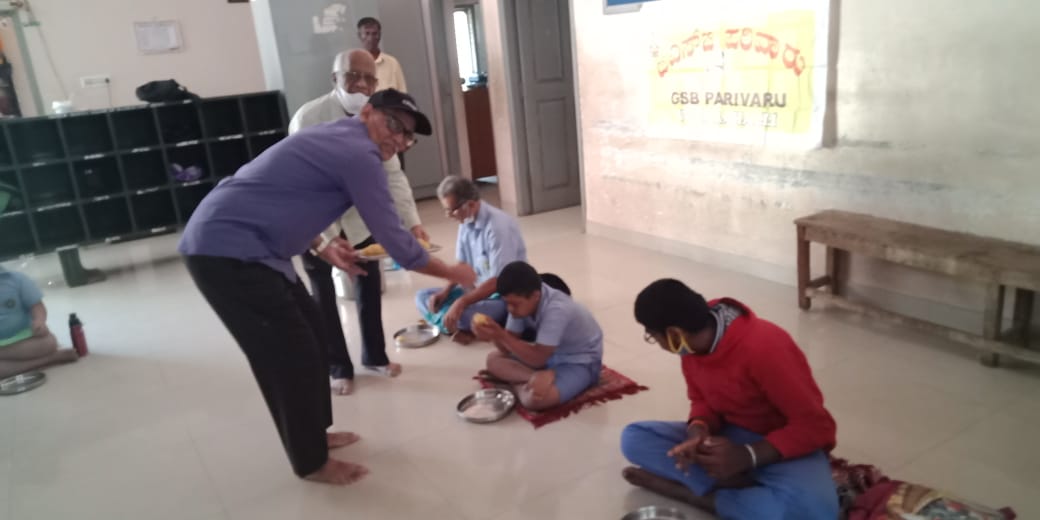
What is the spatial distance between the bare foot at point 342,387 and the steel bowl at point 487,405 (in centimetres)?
57

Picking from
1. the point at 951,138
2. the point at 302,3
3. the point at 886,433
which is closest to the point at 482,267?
the point at 886,433

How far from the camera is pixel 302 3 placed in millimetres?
5824

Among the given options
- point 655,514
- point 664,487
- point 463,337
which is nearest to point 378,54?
point 463,337

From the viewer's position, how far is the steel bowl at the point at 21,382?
3510mm

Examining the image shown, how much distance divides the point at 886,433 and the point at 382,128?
202cm

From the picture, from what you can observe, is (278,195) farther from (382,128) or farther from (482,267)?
(482,267)

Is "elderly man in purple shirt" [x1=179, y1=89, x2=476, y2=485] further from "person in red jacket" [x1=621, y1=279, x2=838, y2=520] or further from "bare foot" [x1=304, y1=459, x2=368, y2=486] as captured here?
"person in red jacket" [x1=621, y1=279, x2=838, y2=520]

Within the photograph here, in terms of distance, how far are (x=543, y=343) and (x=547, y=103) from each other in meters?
3.84

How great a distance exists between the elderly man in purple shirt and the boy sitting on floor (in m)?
0.37

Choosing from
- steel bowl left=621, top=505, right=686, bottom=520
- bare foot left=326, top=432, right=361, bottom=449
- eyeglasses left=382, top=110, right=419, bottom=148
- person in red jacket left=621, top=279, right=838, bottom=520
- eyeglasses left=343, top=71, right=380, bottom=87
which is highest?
eyeglasses left=343, top=71, right=380, bottom=87

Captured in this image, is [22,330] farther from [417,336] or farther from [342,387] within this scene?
[417,336]

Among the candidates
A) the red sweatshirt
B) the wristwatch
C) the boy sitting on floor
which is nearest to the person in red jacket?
the red sweatshirt

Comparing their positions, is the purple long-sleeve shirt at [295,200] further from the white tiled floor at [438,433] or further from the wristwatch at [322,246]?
the white tiled floor at [438,433]

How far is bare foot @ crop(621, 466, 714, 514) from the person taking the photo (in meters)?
2.08
